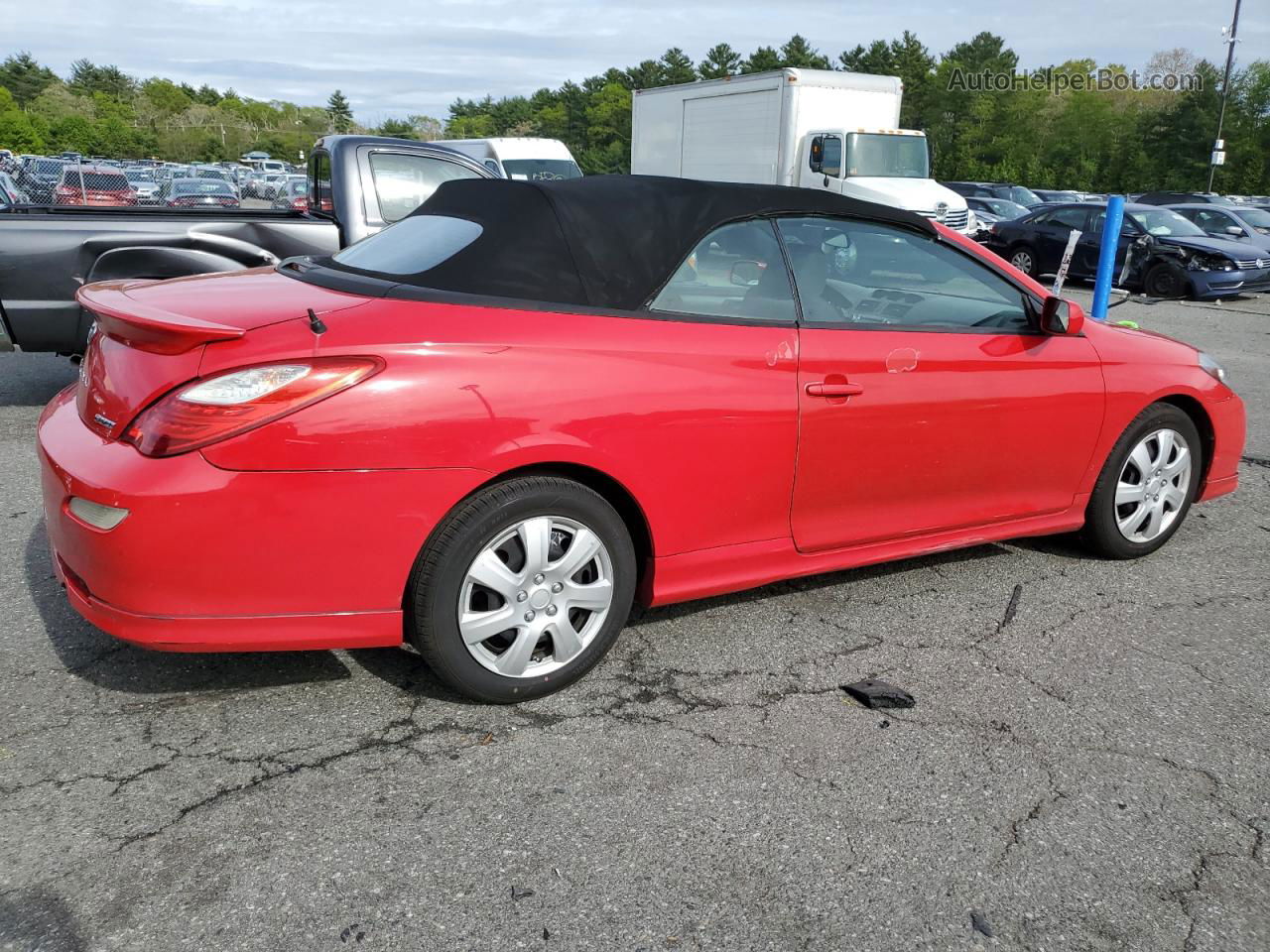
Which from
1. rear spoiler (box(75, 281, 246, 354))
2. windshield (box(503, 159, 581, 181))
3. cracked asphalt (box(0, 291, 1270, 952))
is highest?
windshield (box(503, 159, 581, 181))

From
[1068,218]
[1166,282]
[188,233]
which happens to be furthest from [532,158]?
[188,233]

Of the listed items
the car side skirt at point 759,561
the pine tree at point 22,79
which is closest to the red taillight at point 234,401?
the car side skirt at point 759,561

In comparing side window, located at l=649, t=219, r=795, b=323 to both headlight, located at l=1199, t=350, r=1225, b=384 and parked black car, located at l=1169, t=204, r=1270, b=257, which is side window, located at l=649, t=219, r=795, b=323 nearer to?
headlight, located at l=1199, t=350, r=1225, b=384

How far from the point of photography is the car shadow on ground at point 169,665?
3.24 meters

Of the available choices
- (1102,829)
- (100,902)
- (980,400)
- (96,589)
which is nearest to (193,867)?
(100,902)

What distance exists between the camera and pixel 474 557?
2945 mm

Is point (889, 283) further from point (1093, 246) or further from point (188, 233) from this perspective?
point (1093, 246)

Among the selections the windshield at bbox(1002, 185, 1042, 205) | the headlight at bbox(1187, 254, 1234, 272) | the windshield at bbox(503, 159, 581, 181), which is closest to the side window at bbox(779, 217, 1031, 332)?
the headlight at bbox(1187, 254, 1234, 272)

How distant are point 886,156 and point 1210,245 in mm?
5957

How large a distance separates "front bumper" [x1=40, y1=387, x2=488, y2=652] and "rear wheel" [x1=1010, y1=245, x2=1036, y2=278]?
18.4m

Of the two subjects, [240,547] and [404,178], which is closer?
[240,547]

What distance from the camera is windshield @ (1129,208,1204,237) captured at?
17.1m

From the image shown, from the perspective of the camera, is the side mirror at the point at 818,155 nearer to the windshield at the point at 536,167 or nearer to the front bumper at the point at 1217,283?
the windshield at the point at 536,167

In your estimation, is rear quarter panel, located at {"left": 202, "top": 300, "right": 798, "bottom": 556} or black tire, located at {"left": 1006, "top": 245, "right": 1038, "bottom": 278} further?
black tire, located at {"left": 1006, "top": 245, "right": 1038, "bottom": 278}
